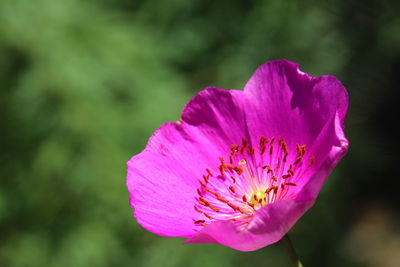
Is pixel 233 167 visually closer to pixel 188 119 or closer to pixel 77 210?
pixel 188 119

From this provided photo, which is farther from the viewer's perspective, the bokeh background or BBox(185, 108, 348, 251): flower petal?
the bokeh background

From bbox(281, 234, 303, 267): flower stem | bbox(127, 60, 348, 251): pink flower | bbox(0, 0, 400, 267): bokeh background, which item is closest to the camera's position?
bbox(281, 234, 303, 267): flower stem

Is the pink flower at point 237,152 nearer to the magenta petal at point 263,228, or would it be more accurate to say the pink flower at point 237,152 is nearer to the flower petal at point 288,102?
the flower petal at point 288,102

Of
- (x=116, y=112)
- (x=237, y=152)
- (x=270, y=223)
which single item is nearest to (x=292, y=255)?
(x=270, y=223)

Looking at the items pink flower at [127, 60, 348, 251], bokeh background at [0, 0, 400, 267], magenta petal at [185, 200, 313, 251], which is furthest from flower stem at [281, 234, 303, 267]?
bokeh background at [0, 0, 400, 267]

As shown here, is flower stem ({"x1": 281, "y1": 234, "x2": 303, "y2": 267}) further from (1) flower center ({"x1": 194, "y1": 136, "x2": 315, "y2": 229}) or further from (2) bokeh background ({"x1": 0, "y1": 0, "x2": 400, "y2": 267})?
(2) bokeh background ({"x1": 0, "y1": 0, "x2": 400, "y2": 267})

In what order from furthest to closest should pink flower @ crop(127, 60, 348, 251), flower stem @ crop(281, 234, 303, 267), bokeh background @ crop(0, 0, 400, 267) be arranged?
1. bokeh background @ crop(0, 0, 400, 267)
2. pink flower @ crop(127, 60, 348, 251)
3. flower stem @ crop(281, 234, 303, 267)
